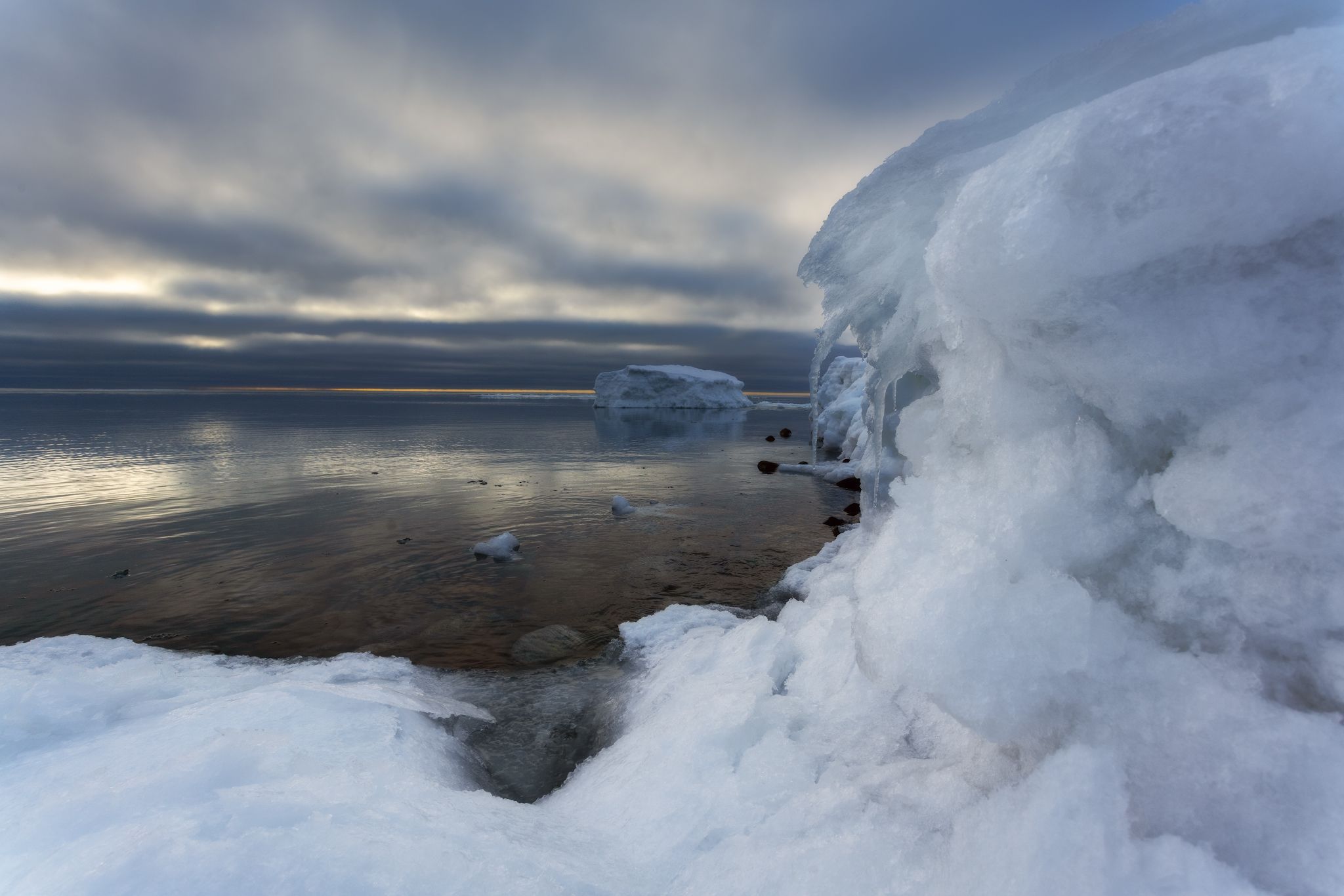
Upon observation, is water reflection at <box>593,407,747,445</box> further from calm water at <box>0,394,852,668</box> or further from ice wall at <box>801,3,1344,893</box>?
ice wall at <box>801,3,1344,893</box>

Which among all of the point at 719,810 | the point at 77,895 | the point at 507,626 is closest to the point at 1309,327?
the point at 719,810

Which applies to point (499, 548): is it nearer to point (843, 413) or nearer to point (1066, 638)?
point (1066, 638)

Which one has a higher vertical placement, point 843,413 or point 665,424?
point 843,413

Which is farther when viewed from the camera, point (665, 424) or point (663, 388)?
point (663, 388)

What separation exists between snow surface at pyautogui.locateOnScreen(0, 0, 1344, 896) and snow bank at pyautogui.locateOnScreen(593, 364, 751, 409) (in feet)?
237

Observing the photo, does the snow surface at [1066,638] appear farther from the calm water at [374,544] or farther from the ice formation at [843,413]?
the ice formation at [843,413]

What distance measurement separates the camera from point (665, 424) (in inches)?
2133

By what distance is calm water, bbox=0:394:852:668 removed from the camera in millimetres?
8266

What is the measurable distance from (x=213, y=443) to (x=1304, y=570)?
41.6 meters

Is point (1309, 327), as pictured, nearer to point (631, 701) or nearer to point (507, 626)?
point (631, 701)

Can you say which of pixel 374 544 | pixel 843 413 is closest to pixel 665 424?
pixel 843 413

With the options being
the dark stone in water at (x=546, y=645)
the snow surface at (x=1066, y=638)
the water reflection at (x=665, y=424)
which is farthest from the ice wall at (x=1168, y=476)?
the water reflection at (x=665, y=424)

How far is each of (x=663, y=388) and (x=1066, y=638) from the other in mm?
76433

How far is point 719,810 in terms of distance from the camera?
109 inches
